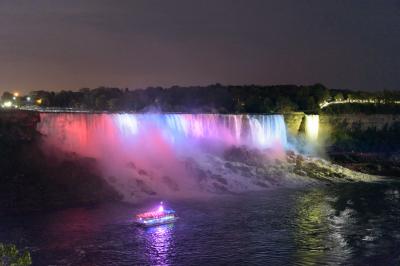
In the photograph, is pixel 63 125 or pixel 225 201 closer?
pixel 225 201

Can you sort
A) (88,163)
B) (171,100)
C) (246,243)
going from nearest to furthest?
(246,243) → (88,163) → (171,100)

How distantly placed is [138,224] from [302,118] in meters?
51.9

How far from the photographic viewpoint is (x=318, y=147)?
83.4m

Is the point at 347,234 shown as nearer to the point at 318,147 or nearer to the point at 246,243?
the point at 246,243

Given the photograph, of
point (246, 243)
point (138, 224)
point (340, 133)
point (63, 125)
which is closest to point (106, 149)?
point (63, 125)

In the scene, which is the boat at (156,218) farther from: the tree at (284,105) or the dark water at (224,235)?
the tree at (284,105)

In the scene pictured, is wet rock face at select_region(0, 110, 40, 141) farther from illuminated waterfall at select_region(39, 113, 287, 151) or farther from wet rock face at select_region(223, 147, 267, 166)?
wet rock face at select_region(223, 147, 267, 166)

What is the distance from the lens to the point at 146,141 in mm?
60719

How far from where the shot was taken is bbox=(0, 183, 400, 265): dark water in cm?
2973

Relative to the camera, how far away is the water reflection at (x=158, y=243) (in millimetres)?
29688

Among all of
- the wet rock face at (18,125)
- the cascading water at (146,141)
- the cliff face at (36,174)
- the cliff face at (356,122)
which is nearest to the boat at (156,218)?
the cliff face at (36,174)

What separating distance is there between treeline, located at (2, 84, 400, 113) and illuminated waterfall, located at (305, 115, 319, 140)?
31.2 ft

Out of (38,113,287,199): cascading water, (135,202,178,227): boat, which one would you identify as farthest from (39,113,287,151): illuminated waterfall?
(135,202,178,227): boat

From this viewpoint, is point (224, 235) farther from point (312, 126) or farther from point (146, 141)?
point (312, 126)
